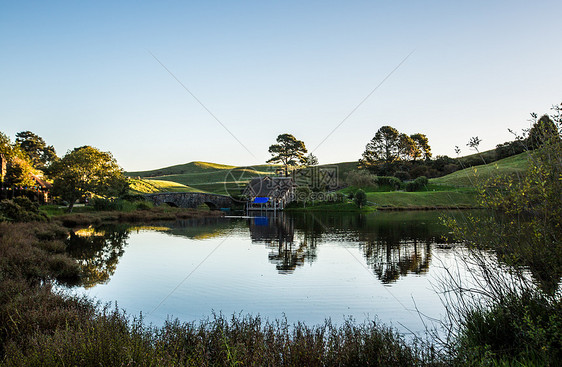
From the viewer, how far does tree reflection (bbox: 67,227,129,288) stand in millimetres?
16448

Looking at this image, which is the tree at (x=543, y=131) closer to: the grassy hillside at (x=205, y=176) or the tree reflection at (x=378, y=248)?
the tree reflection at (x=378, y=248)

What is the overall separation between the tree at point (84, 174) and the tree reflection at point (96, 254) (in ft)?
78.2

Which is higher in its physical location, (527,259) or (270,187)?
(270,187)

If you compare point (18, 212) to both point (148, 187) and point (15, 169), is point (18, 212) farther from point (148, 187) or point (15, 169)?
point (148, 187)

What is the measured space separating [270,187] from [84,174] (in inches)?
1596

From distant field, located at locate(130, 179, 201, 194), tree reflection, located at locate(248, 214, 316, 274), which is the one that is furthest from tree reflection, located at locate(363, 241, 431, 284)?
distant field, located at locate(130, 179, 201, 194)

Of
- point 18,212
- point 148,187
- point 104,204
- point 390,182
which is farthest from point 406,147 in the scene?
point 18,212

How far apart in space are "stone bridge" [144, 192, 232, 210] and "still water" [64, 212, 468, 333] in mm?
44645

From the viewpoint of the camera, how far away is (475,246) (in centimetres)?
757

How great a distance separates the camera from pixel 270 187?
82.9 metres

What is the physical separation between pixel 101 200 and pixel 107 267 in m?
41.7

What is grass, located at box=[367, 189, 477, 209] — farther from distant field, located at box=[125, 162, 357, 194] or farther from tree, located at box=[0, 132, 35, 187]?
tree, located at box=[0, 132, 35, 187]

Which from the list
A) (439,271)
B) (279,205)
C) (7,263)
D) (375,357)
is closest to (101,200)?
(279,205)

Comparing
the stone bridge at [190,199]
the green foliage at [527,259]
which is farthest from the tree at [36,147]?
the green foliage at [527,259]
